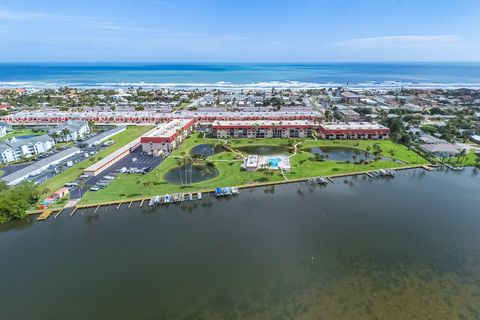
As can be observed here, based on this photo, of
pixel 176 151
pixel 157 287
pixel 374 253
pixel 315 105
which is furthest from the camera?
pixel 315 105

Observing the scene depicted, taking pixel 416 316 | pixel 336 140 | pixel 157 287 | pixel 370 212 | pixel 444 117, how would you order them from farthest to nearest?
pixel 444 117 → pixel 336 140 → pixel 370 212 → pixel 157 287 → pixel 416 316

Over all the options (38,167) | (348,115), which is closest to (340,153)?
(348,115)

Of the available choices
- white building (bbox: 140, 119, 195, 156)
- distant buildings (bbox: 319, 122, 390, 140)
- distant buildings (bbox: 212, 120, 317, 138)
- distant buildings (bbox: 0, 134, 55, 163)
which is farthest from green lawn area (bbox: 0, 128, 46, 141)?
distant buildings (bbox: 319, 122, 390, 140)

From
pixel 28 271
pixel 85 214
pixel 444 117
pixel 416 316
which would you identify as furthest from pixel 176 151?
pixel 444 117

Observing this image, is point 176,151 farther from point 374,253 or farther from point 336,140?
point 374,253

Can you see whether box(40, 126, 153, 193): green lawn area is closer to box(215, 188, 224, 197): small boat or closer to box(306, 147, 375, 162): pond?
box(215, 188, 224, 197): small boat

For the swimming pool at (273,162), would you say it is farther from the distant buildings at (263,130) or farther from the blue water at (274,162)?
the distant buildings at (263,130)

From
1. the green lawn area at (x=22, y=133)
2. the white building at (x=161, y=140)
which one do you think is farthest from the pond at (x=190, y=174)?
the green lawn area at (x=22, y=133)
